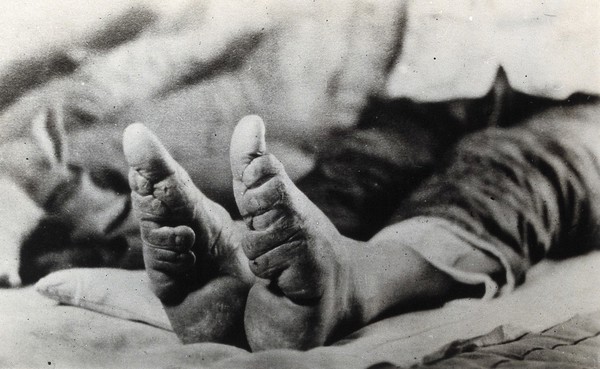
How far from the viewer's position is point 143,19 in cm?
160

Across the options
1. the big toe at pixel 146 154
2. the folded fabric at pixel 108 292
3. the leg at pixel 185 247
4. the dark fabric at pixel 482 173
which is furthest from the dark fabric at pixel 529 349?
the big toe at pixel 146 154

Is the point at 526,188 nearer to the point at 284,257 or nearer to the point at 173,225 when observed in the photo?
the point at 284,257

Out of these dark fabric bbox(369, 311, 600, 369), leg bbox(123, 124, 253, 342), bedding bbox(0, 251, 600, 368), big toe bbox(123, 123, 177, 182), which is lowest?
dark fabric bbox(369, 311, 600, 369)

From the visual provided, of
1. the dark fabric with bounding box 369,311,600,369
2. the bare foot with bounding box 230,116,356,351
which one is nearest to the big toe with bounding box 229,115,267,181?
the bare foot with bounding box 230,116,356,351

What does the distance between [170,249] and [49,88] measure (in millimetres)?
450

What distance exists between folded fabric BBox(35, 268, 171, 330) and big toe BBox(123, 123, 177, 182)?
252 mm

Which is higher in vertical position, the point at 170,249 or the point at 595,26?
the point at 595,26

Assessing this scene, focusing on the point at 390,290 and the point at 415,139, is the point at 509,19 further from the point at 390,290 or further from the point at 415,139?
the point at 390,290

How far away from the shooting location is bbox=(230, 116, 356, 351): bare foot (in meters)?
1.53

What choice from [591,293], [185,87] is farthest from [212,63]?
[591,293]

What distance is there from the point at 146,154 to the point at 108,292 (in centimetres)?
34

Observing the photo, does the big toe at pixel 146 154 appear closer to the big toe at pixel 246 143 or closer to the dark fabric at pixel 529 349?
the big toe at pixel 246 143

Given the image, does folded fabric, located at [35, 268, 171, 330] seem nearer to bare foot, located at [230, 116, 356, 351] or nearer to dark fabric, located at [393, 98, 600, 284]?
bare foot, located at [230, 116, 356, 351]

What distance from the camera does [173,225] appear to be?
1.53 metres
